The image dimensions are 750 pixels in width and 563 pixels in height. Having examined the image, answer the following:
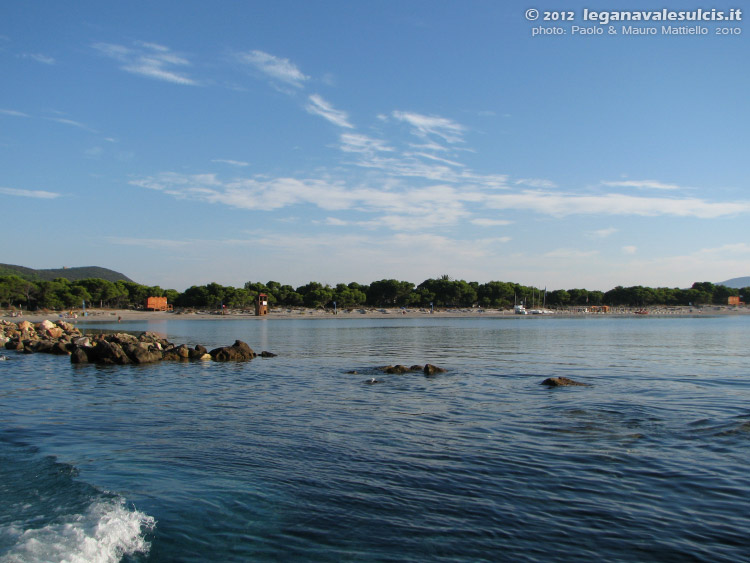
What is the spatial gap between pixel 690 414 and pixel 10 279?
156m

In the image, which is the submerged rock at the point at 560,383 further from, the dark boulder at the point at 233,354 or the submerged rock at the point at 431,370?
the dark boulder at the point at 233,354

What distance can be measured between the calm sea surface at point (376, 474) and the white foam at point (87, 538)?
0.10 ft

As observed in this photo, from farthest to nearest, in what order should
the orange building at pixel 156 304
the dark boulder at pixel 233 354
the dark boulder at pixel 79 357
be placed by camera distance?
the orange building at pixel 156 304 < the dark boulder at pixel 233 354 < the dark boulder at pixel 79 357

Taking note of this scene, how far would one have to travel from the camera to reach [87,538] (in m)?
8.16

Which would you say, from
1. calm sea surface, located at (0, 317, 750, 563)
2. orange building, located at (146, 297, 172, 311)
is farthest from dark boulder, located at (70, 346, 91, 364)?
orange building, located at (146, 297, 172, 311)

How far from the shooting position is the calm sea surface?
26.8 ft

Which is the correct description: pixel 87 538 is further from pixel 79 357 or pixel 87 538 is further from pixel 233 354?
pixel 233 354

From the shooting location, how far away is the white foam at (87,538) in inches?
301

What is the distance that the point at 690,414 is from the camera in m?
17.5

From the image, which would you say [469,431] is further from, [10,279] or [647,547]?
[10,279]

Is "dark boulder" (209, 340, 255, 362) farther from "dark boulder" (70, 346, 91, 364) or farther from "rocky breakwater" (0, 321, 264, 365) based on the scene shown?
"dark boulder" (70, 346, 91, 364)

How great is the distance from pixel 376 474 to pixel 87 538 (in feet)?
17.8

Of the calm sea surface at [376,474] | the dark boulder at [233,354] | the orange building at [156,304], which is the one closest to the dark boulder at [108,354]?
the dark boulder at [233,354]

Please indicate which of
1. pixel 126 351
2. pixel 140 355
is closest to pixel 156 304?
pixel 126 351
